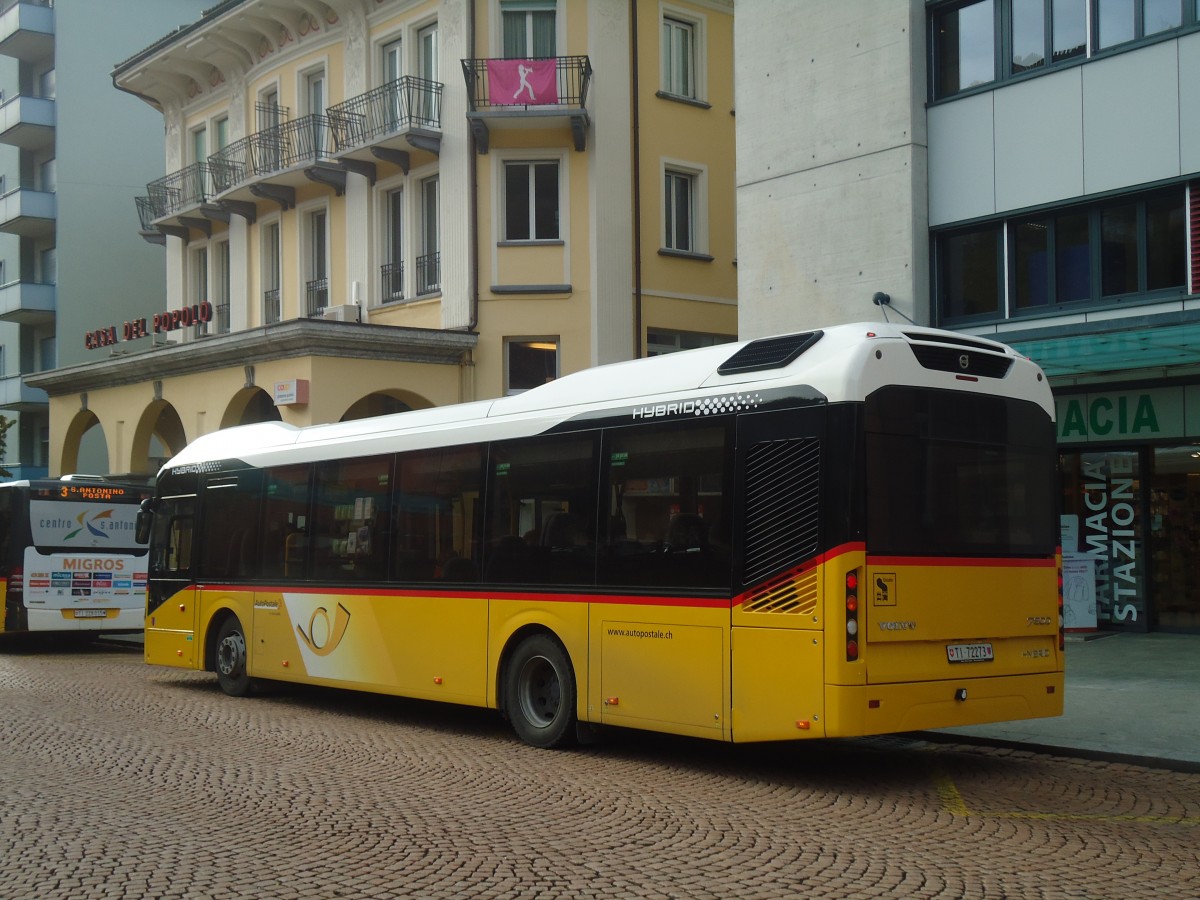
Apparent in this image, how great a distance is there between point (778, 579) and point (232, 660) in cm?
821

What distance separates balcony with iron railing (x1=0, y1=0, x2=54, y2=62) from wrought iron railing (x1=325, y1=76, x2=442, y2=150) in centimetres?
2154

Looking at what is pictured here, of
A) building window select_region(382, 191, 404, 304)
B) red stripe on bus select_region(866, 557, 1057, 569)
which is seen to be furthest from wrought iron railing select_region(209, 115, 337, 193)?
red stripe on bus select_region(866, 557, 1057, 569)

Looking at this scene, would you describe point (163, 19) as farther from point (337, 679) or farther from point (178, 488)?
point (337, 679)

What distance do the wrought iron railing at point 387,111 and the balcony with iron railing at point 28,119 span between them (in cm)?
2076

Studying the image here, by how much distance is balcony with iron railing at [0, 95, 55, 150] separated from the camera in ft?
148

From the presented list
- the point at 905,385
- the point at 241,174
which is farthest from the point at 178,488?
the point at 241,174

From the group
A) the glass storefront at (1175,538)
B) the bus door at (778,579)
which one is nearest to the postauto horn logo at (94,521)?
the glass storefront at (1175,538)

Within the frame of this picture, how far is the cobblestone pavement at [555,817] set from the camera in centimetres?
660

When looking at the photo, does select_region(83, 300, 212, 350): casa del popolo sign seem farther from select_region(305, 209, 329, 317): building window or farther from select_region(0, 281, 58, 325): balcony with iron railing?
select_region(0, 281, 58, 325): balcony with iron railing

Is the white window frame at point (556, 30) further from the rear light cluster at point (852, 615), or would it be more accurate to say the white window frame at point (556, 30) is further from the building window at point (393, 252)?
the rear light cluster at point (852, 615)

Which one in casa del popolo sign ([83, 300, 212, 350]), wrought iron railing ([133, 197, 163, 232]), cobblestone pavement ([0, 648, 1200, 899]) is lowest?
cobblestone pavement ([0, 648, 1200, 899])

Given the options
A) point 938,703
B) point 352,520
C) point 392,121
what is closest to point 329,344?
point 392,121

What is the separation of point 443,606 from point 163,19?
133ft

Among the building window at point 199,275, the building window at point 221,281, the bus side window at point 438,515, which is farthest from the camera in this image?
the building window at point 199,275
